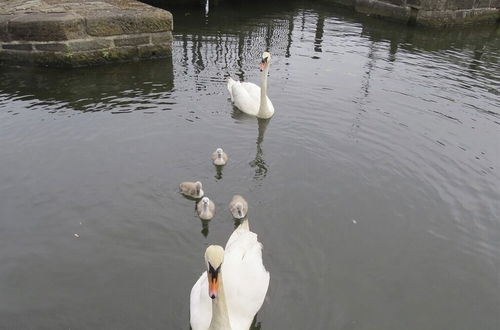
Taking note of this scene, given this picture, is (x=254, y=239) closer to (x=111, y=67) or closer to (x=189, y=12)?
(x=111, y=67)

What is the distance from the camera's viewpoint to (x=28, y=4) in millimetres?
13258

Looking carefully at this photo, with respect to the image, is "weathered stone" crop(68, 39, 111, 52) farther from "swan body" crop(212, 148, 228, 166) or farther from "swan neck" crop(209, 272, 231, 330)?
"swan neck" crop(209, 272, 231, 330)

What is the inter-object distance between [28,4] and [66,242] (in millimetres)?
10130

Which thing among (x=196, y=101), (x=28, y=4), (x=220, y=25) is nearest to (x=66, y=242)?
(x=196, y=101)

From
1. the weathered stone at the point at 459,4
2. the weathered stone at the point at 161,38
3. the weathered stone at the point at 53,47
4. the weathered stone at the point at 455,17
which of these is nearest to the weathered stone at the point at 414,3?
the weathered stone at the point at 455,17

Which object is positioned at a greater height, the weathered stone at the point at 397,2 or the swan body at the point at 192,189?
the weathered stone at the point at 397,2

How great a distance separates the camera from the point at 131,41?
13.0 m

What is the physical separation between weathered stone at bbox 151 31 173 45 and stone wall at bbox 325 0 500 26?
11665mm

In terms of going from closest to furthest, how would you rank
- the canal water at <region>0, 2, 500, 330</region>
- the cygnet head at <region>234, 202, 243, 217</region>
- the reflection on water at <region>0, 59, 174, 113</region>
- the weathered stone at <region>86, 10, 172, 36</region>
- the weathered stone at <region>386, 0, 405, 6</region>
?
the canal water at <region>0, 2, 500, 330</region> < the cygnet head at <region>234, 202, 243, 217</region> < the reflection on water at <region>0, 59, 174, 113</region> < the weathered stone at <region>86, 10, 172, 36</region> < the weathered stone at <region>386, 0, 405, 6</region>

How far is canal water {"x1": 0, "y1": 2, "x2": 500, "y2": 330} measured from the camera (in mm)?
5383

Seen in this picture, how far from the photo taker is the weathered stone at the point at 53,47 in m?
12.0

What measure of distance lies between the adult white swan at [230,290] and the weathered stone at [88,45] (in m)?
9.16

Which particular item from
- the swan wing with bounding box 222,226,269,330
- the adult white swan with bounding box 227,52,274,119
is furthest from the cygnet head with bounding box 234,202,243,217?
the adult white swan with bounding box 227,52,274,119

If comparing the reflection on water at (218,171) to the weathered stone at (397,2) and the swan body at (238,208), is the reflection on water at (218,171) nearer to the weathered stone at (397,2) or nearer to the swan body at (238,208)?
the swan body at (238,208)
